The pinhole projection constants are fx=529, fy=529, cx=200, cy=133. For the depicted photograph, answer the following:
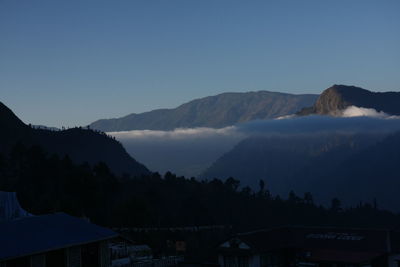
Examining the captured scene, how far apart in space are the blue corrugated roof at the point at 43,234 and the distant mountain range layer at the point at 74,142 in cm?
9466

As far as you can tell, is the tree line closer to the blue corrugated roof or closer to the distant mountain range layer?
the blue corrugated roof

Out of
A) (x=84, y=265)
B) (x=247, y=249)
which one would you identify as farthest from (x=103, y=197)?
(x=84, y=265)

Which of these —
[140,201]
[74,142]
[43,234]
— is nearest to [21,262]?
[43,234]

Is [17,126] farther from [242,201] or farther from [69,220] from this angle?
[69,220]

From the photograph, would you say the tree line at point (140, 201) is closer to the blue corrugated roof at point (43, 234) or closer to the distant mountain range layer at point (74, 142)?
the blue corrugated roof at point (43, 234)

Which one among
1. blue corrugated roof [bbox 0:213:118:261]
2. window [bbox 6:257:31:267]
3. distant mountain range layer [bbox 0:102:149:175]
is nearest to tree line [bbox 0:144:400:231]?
blue corrugated roof [bbox 0:213:118:261]

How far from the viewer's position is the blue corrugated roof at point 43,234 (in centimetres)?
2589

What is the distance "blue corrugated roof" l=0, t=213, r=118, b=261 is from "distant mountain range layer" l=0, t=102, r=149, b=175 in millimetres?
94661

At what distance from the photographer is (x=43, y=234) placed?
27812 millimetres

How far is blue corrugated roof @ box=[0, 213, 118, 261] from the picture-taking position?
25.9 m

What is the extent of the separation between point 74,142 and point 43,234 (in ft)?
435

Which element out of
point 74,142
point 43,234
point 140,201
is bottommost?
point 140,201

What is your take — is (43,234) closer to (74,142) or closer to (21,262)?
(21,262)

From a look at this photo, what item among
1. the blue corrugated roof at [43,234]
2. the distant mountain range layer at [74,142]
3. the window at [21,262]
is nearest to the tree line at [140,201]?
the blue corrugated roof at [43,234]
